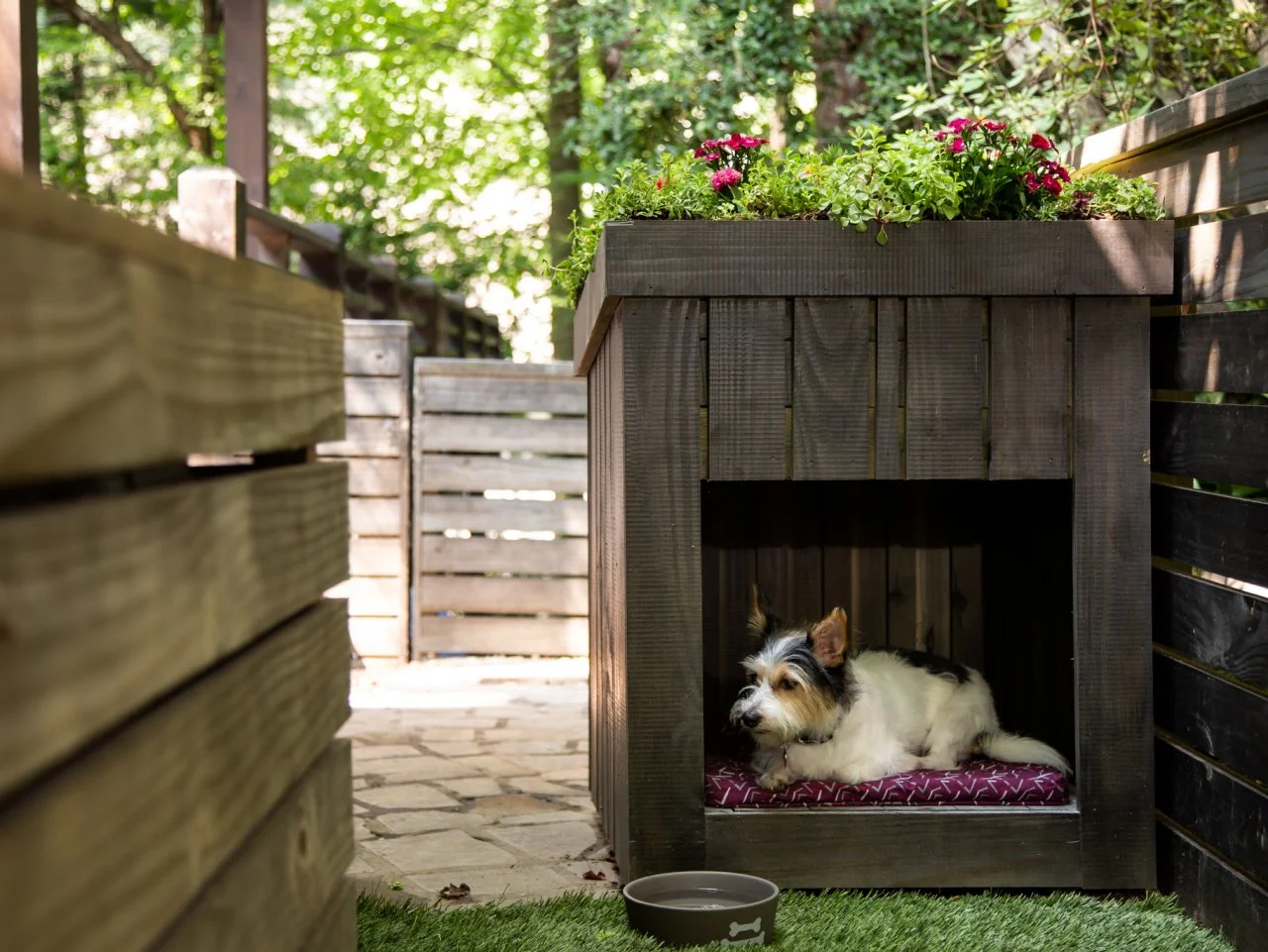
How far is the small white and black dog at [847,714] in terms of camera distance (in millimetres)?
3861

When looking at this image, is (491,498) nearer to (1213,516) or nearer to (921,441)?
(921,441)

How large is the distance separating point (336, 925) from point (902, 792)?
2.06m

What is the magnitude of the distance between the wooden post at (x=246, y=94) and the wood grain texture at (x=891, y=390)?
194 inches

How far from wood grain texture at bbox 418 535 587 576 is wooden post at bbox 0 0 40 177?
4996mm

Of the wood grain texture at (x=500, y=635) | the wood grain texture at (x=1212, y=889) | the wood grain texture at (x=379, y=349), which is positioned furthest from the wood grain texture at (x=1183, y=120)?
the wood grain texture at (x=500, y=635)

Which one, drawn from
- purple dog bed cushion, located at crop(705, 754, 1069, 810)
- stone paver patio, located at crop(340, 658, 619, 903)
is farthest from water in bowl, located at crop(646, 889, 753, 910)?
stone paver patio, located at crop(340, 658, 619, 903)

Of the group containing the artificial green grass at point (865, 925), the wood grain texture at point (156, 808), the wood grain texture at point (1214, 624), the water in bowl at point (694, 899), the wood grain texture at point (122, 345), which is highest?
the wood grain texture at point (122, 345)

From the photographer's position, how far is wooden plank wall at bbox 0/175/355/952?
36.6 inches

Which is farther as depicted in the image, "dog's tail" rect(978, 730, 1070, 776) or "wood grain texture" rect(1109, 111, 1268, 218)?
"dog's tail" rect(978, 730, 1070, 776)

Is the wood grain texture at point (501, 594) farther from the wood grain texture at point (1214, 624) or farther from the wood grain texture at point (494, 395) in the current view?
the wood grain texture at point (1214, 624)

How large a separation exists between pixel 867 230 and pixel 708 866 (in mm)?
1681

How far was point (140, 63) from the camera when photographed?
551 inches

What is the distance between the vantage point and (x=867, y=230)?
3520 mm

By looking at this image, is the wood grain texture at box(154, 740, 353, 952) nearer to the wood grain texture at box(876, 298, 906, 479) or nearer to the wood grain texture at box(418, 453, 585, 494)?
the wood grain texture at box(876, 298, 906, 479)
